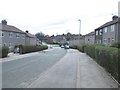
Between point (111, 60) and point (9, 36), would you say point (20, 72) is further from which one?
point (9, 36)

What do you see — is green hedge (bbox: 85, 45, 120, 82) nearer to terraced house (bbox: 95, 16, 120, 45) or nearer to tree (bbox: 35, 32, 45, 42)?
terraced house (bbox: 95, 16, 120, 45)

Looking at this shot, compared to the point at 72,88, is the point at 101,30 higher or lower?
higher

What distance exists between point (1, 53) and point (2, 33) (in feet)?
69.9

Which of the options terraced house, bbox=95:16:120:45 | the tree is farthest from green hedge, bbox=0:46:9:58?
the tree

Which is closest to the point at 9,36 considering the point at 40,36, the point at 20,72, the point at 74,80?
the point at 20,72

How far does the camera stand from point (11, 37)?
194 ft

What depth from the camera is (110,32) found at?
50156 millimetres

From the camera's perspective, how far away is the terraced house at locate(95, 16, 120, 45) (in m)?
45.7

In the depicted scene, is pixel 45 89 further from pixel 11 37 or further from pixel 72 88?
pixel 11 37

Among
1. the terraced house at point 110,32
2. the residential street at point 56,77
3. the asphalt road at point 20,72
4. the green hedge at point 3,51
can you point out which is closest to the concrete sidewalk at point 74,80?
the residential street at point 56,77

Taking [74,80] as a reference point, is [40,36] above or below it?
above

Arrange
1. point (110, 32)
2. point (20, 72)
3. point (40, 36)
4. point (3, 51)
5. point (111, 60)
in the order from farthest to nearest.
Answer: point (40, 36) < point (110, 32) < point (3, 51) < point (20, 72) < point (111, 60)

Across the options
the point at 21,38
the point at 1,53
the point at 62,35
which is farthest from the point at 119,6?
the point at 62,35

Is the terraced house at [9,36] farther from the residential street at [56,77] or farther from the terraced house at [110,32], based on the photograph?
the residential street at [56,77]
